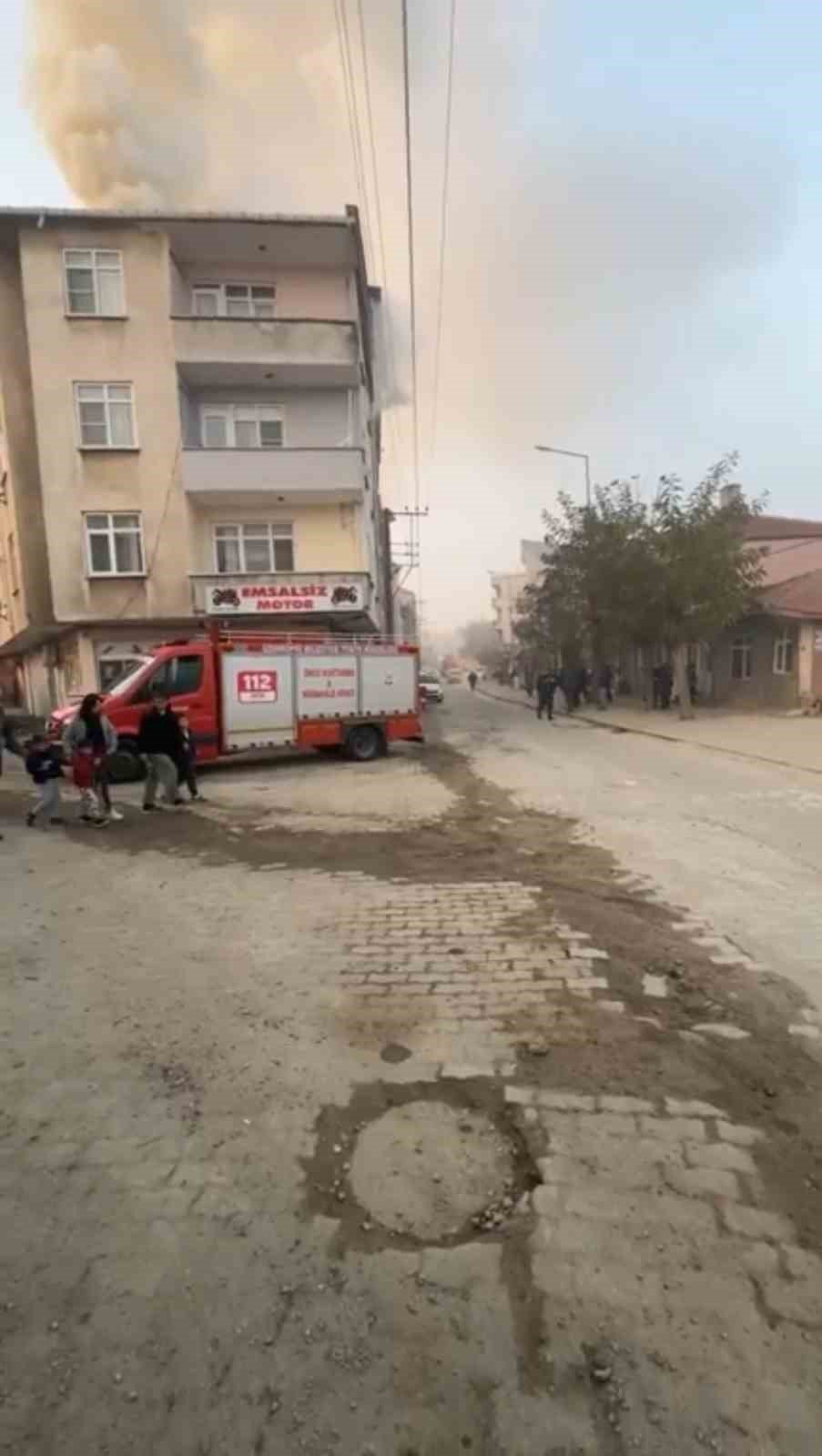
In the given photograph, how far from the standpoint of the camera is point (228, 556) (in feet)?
71.3

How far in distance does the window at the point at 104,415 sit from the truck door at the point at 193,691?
9.76 meters

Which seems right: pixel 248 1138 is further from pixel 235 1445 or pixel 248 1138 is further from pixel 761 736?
pixel 761 736

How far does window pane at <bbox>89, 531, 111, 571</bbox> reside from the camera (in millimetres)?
20062

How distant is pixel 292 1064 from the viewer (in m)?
3.57

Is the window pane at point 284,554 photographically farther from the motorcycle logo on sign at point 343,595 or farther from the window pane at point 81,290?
the window pane at point 81,290

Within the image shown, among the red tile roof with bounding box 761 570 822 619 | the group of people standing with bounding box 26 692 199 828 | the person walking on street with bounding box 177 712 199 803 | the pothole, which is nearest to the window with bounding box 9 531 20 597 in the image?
the group of people standing with bounding box 26 692 199 828

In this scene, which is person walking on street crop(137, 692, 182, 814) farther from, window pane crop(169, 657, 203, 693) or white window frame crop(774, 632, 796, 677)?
white window frame crop(774, 632, 796, 677)

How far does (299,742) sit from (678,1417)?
1326 cm

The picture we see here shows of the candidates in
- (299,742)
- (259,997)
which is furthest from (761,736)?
(259,997)

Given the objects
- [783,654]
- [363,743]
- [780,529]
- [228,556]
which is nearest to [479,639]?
[780,529]

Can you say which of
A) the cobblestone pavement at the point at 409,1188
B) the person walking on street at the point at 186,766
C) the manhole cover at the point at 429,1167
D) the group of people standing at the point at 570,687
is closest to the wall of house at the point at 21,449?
the person walking on street at the point at 186,766

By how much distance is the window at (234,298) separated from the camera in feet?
Answer: 71.2

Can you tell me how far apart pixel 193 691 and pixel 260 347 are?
11762 millimetres

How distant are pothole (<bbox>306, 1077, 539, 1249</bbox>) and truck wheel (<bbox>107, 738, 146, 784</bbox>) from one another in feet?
34.2
